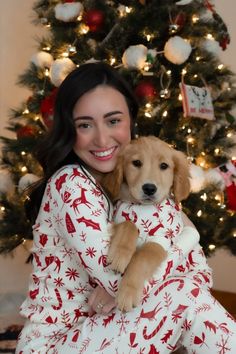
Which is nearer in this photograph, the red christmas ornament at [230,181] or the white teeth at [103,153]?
the white teeth at [103,153]

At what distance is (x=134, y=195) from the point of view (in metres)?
1.67

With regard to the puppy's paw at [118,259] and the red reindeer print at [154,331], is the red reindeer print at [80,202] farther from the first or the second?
the red reindeer print at [154,331]

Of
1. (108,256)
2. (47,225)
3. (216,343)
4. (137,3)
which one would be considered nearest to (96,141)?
(47,225)

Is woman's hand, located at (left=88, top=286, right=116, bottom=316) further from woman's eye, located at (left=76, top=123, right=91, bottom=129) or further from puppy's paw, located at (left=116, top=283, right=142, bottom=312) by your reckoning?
woman's eye, located at (left=76, top=123, right=91, bottom=129)

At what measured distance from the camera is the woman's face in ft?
5.33

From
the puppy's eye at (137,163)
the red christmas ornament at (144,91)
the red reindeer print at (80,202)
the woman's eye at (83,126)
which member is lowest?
the red reindeer print at (80,202)

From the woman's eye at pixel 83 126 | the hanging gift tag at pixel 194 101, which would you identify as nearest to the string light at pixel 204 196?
the hanging gift tag at pixel 194 101

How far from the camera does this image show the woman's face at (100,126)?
163 cm

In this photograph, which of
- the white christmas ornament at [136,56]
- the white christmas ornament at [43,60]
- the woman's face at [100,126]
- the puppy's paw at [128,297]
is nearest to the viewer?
the puppy's paw at [128,297]

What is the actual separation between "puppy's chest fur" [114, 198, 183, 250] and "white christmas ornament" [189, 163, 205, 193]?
638 mm

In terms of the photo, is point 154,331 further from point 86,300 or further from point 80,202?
point 80,202

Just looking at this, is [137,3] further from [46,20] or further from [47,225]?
[47,225]

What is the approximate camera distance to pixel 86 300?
1.52m

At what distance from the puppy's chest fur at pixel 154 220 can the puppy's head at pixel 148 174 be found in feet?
0.12
